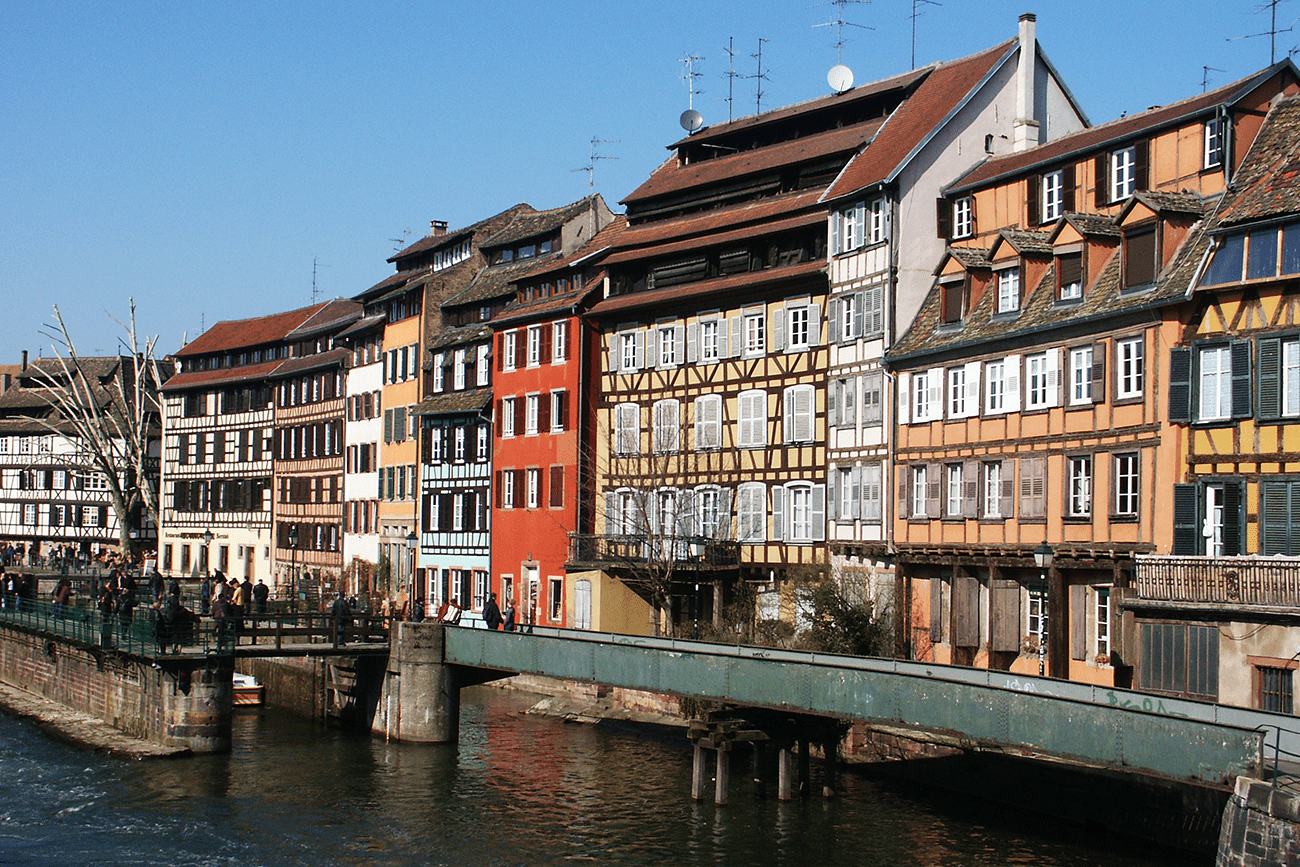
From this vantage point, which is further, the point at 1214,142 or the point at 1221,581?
the point at 1214,142

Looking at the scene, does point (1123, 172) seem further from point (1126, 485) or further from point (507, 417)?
point (507, 417)

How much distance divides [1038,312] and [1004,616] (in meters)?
6.64

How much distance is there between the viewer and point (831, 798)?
31047 millimetres

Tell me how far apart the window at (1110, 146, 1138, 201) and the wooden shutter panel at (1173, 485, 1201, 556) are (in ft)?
24.9

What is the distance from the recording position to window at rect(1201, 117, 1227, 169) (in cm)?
3195

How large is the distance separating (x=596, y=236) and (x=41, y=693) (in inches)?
899

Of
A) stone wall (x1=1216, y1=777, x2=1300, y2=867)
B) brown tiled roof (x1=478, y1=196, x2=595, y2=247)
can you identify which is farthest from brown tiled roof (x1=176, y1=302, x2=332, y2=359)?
stone wall (x1=1216, y1=777, x2=1300, y2=867)

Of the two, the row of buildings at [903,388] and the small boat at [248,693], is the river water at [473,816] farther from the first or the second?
the small boat at [248,693]

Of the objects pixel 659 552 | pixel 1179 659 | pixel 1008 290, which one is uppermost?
pixel 1008 290

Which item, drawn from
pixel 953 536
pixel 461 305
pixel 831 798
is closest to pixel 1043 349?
pixel 953 536

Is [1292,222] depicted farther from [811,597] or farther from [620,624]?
[620,624]

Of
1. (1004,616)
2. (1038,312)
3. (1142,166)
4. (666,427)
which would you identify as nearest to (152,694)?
(666,427)

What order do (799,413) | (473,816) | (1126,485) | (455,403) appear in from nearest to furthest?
(473,816)
(1126,485)
(799,413)
(455,403)

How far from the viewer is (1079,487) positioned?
33.2m
